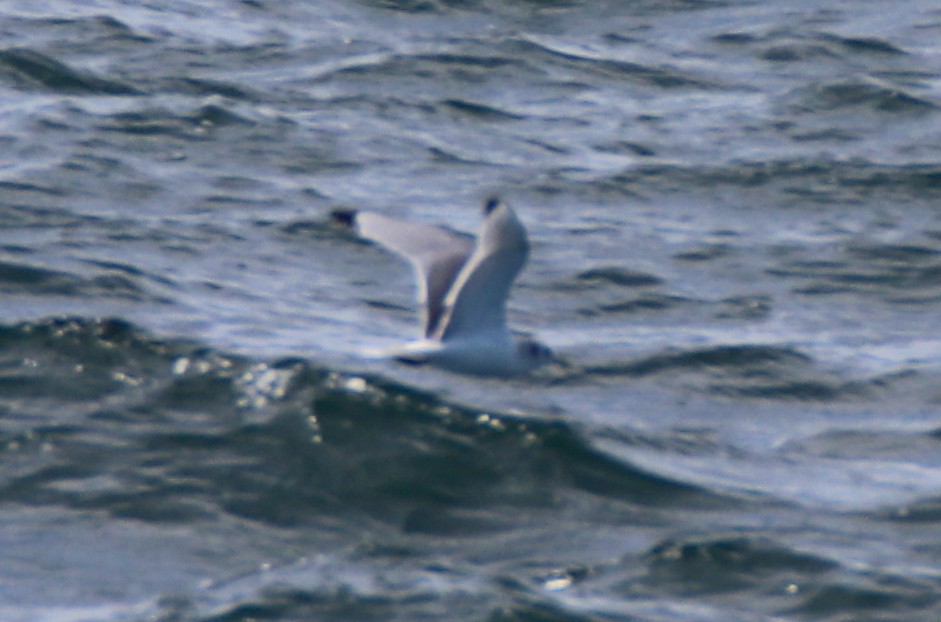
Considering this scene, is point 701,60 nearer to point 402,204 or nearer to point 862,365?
point 402,204

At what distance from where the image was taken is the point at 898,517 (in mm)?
8227

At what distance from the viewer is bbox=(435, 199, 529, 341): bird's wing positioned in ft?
25.3

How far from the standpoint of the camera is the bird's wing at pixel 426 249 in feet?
27.5

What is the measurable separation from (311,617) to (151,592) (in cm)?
68

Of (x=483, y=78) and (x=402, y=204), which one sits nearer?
(x=402, y=204)

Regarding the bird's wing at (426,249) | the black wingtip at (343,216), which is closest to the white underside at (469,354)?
the bird's wing at (426,249)

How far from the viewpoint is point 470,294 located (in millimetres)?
8008

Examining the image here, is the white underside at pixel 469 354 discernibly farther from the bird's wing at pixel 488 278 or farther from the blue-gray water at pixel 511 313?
the blue-gray water at pixel 511 313

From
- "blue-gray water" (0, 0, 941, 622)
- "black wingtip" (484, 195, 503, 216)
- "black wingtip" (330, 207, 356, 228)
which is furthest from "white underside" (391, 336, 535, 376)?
"black wingtip" (330, 207, 356, 228)

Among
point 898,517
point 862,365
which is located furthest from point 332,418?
point 862,365

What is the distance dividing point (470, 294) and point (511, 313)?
2615 mm

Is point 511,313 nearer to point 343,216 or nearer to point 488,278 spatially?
point 343,216

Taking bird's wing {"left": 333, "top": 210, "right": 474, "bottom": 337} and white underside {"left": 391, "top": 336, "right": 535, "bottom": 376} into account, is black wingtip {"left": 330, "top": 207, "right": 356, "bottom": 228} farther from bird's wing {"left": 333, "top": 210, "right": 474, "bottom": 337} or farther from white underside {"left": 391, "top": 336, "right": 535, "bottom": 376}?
white underside {"left": 391, "top": 336, "right": 535, "bottom": 376}

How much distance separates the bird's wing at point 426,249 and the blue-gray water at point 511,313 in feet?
2.21
